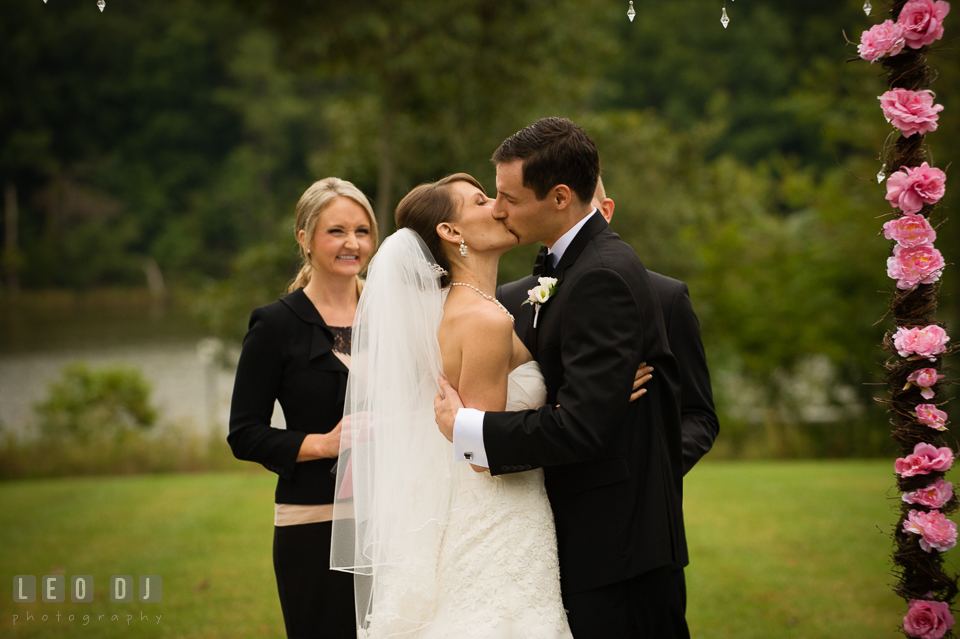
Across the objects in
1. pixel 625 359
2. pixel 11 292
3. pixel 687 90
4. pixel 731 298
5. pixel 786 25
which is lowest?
pixel 625 359

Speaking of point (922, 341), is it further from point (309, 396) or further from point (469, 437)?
point (309, 396)

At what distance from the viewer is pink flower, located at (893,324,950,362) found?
2.77 meters

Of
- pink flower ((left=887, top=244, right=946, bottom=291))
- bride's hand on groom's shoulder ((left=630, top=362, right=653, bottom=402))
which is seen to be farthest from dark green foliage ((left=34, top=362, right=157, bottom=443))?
pink flower ((left=887, top=244, right=946, bottom=291))

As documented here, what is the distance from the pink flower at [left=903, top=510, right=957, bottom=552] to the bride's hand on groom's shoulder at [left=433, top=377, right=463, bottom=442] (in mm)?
1719

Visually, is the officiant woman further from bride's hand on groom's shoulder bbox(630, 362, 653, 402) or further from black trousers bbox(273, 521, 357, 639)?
bride's hand on groom's shoulder bbox(630, 362, 653, 402)

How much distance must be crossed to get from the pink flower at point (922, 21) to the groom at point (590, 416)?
3.93ft

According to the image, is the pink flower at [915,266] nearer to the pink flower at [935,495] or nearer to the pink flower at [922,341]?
the pink flower at [922,341]

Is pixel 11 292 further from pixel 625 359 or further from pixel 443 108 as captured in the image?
pixel 625 359

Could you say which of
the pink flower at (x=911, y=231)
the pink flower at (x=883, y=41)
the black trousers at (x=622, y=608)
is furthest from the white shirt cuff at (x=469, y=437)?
the pink flower at (x=883, y=41)

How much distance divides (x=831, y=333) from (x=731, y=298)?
2.04 m

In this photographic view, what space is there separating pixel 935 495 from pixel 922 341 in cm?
57

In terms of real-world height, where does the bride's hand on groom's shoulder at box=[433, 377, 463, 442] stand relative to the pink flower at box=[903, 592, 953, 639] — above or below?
above

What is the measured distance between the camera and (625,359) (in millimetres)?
2492

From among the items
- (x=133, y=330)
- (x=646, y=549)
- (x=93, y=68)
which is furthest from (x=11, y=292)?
(x=646, y=549)
